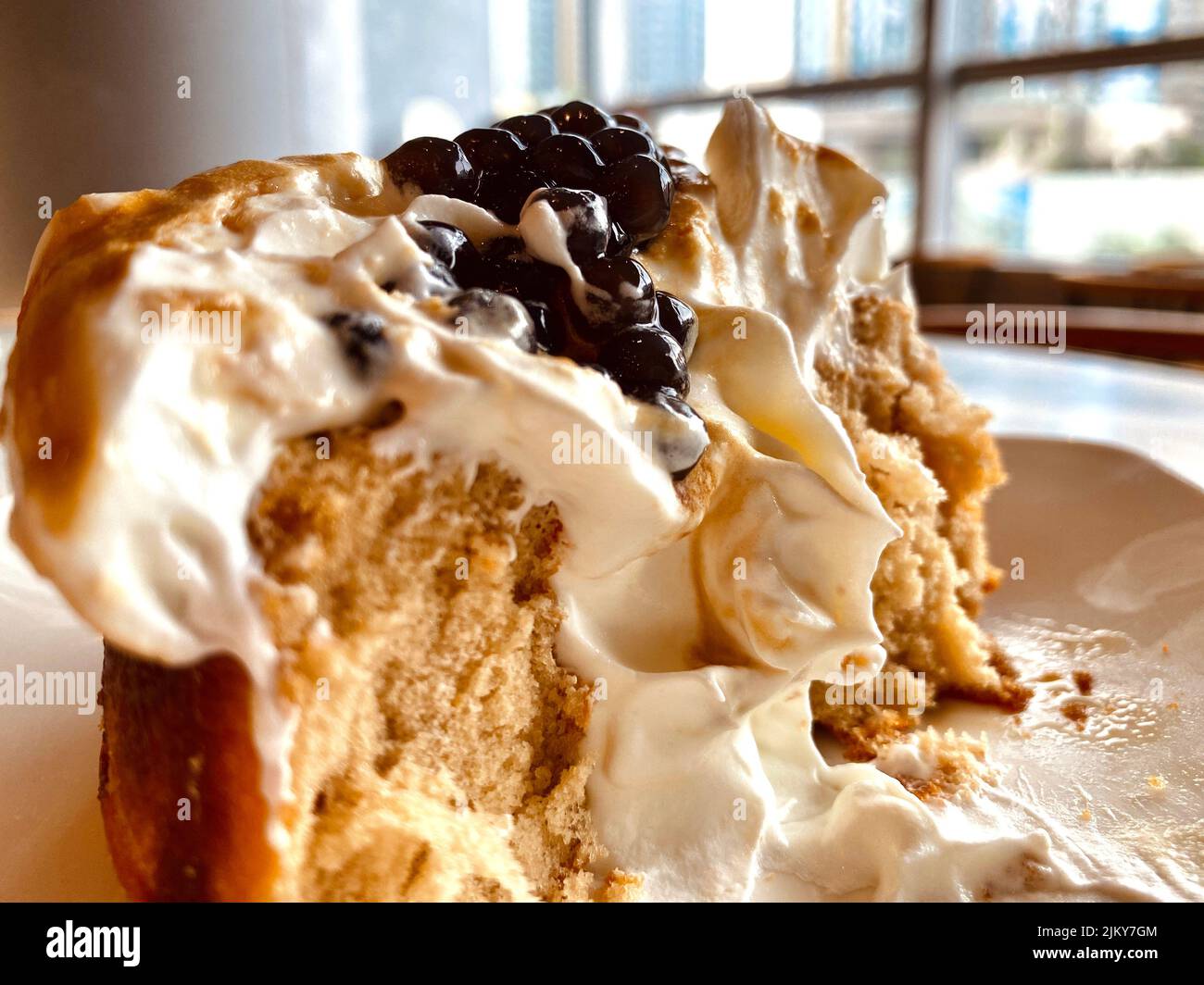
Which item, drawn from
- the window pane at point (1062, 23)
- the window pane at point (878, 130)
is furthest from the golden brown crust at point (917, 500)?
the window pane at point (878, 130)

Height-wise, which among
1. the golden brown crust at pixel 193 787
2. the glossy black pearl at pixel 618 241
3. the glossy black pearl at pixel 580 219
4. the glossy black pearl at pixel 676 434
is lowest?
the golden brown crust at pixel 193 787

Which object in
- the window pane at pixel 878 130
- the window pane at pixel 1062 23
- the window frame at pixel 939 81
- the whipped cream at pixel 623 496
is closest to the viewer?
the whipped cream at pixel 623 496

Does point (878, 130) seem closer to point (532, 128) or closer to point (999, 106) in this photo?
point (999, 106)

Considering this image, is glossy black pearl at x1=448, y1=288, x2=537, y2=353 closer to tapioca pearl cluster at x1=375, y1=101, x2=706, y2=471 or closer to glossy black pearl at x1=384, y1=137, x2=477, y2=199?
tapioca pearl cluster at x1=375, y1=101, x2=706, y2=471

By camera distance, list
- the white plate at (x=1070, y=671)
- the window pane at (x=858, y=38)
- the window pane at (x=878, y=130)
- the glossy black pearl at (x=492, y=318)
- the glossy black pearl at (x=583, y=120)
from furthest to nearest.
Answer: the window pane at (x=878, y=130)
the window pane at (x=858, y=38)
the glossy black pearl at (x=583, y=120)
the white plate at (x=1070, y=671)
the glossy black pearl at (x=492, y=318)

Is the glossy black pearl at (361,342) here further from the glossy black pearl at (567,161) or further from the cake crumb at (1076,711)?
the cake crumb at (1076,711)

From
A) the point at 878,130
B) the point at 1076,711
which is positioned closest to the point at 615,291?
the point at 1076,711
